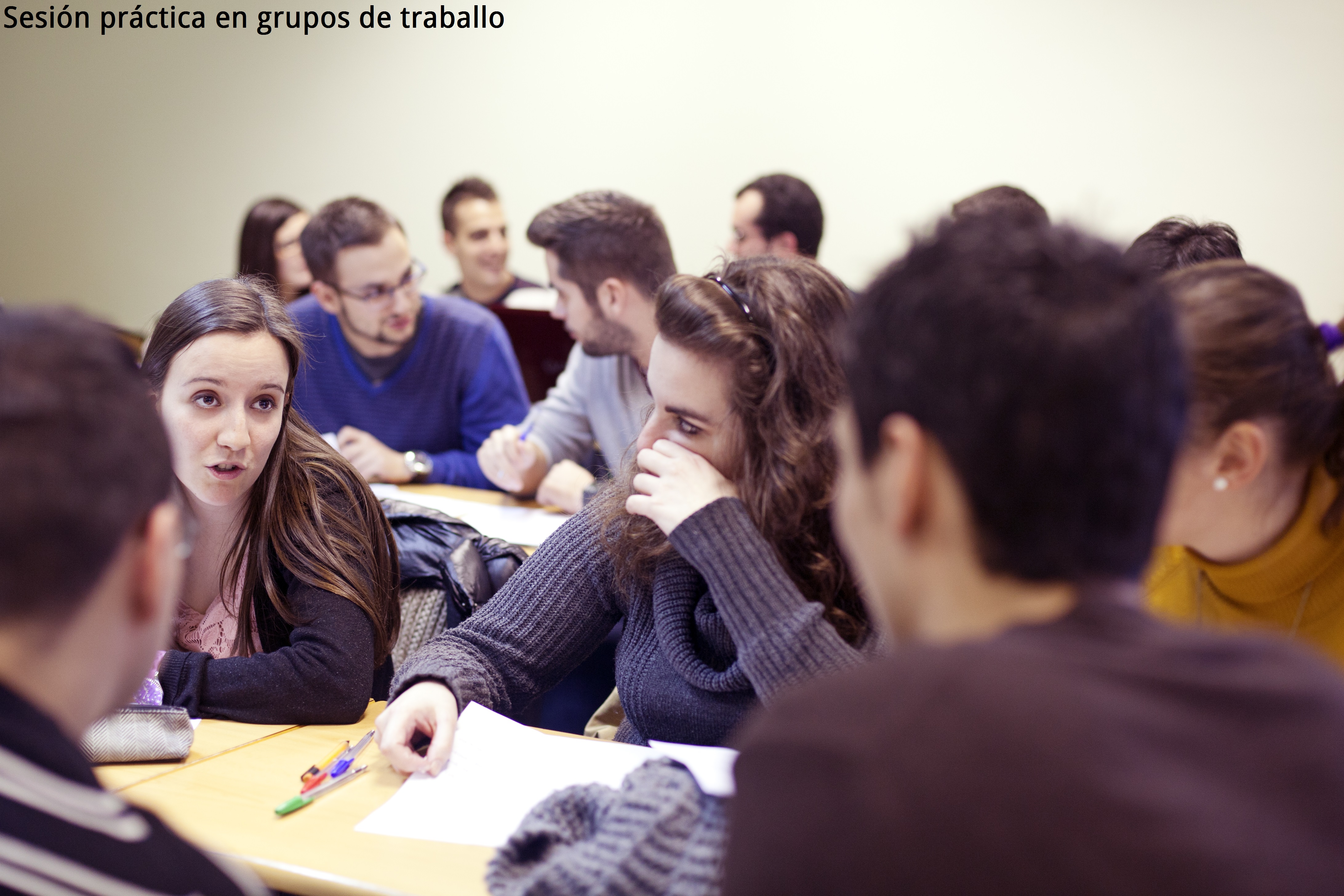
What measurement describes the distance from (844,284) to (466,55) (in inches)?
158

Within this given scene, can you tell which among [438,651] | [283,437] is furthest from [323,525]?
[438,651]

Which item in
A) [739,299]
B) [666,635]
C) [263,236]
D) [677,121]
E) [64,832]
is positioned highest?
[677,121]

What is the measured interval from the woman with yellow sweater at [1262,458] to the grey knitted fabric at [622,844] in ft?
2.02

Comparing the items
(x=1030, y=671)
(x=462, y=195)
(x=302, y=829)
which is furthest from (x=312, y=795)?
(x=462, y=195)

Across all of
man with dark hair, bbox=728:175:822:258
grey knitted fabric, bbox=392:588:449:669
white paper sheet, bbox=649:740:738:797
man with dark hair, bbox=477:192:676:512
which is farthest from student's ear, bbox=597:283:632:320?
white paper sheet, bbox=649:740:738:797

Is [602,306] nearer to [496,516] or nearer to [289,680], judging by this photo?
[496,516]

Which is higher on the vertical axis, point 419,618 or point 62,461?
point 62,461

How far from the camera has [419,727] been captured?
1.29 m

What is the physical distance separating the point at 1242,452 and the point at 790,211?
9.82 ft

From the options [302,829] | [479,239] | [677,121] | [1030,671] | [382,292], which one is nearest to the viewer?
[1030,671]

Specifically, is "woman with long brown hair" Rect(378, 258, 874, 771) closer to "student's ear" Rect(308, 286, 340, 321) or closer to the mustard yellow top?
the mustard yellow top

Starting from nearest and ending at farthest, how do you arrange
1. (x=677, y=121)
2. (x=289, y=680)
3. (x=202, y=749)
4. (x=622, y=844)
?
(x=622, y=844), (x=202, y=749), (x=289, y=680), (x=677, y=121)

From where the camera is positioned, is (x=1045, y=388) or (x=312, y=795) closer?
(x=1045, y=388)

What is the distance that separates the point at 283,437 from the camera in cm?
162
